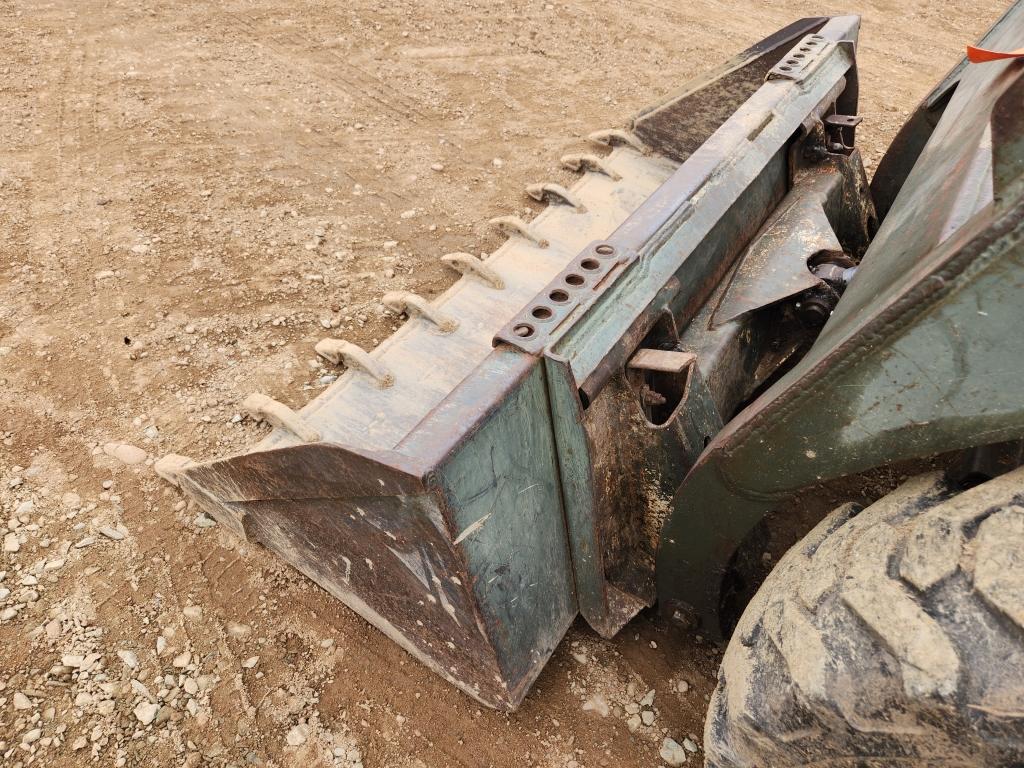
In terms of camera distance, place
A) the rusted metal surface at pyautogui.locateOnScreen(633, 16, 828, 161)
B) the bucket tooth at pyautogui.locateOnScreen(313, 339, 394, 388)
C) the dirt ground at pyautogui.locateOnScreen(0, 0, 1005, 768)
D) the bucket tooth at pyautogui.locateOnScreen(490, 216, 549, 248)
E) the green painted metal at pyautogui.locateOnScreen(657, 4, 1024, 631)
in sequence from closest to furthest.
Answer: the green painted metal at pyautogui.locateOnScreen(657, 4, 1024, 631)
the dirt ground at pyautogui.locateOnScreen(0, 0, 1005, 768)
the bucket tooth at pyautogui.locateOnScreen(313, 339, 394, 388)
the bucket tooth at pyautogui.locateOnScreen(490, 216, 549, 248)
the rusted metal surface at pyautogui.locateOnScreen(633, 16, 828, 161)

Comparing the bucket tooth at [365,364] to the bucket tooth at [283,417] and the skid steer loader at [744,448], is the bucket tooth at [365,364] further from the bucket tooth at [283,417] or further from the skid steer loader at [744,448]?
the bucket tooth at [283,417]

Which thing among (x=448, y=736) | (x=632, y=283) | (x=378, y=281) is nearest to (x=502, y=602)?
(x=448, y=736)

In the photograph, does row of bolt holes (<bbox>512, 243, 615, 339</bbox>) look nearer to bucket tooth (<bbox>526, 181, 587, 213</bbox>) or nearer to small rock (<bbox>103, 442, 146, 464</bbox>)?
bucket tooth (<bbox>526, 181, 587, 213</bbox>)

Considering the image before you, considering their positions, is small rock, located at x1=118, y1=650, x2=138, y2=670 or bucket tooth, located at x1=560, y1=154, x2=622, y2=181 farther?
bucket tooth, located at x1=560, y1=154, x2=622, y2=181

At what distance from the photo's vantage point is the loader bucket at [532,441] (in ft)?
5.57

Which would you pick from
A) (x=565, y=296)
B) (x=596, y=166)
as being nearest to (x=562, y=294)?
(x=565, y=296)

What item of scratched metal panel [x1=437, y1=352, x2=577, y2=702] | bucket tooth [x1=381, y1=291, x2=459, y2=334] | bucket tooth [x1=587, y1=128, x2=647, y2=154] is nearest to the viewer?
scratched metal panel [x1=437, y1=352, x2=577, y2=702]

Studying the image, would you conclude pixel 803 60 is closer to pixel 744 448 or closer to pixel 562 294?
pixel 562 294

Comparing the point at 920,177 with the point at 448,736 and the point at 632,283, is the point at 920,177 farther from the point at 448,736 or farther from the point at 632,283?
the point at 448,736

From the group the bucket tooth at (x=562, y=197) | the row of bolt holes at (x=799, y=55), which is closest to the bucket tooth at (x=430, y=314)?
the bucket tooth at (x=562, y=197)

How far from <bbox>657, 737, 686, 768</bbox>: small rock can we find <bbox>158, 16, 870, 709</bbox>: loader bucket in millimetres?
389

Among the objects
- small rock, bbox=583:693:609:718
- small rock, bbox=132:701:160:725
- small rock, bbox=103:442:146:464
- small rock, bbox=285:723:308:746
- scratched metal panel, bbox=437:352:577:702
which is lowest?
small rock, bbox=132:701:160:725

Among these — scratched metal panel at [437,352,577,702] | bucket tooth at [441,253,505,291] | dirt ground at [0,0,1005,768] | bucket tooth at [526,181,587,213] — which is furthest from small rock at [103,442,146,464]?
bucket tooth at [526,181,587,213]

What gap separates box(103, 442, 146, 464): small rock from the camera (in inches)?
122
